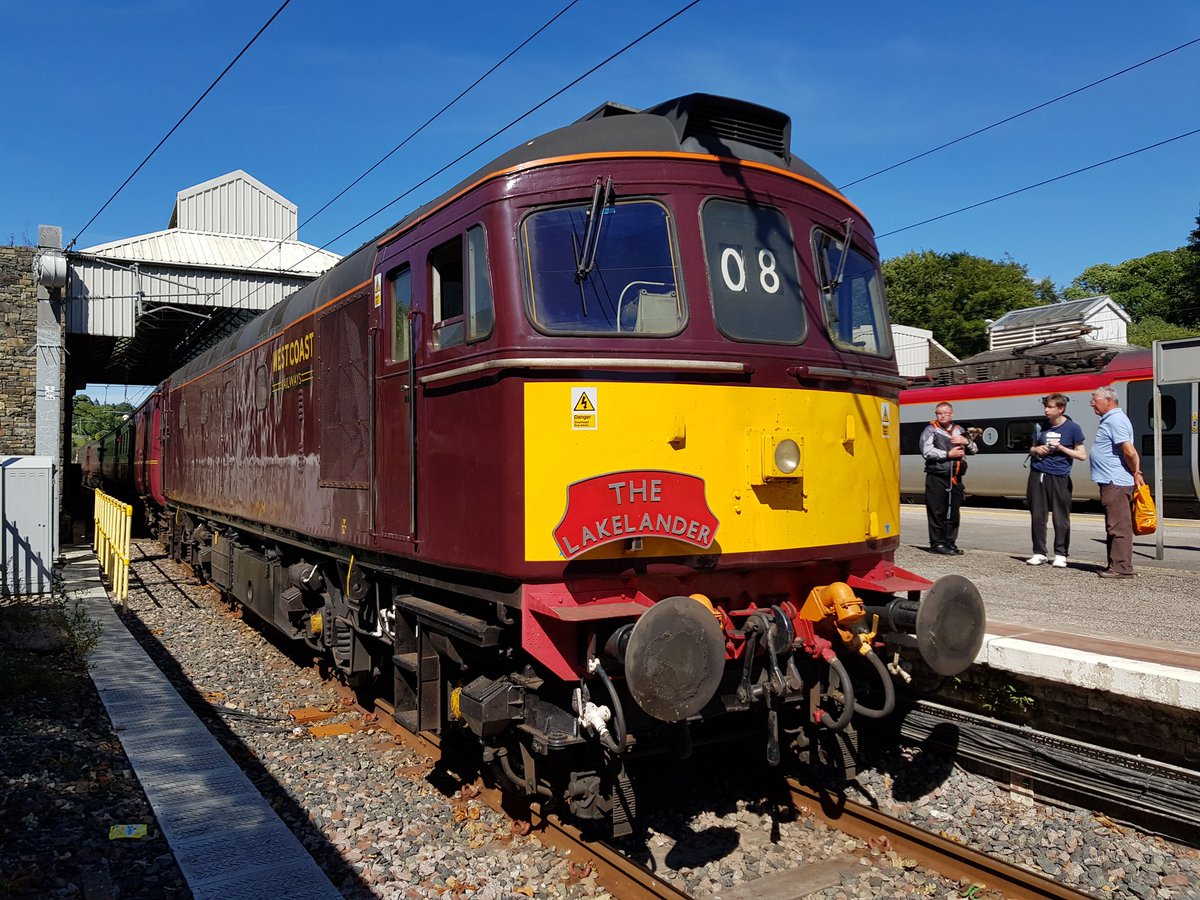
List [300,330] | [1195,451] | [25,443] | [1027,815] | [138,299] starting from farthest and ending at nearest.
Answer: [138,299], [25,443], [1195,451], [300,330], [1027,815]

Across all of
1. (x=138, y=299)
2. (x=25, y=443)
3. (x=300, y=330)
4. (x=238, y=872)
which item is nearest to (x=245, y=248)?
(x=138, y=299)

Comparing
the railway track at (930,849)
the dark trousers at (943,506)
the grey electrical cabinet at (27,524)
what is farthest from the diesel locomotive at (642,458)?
the grey electrical cabinet at (27,524)

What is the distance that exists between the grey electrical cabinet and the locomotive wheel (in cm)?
1166

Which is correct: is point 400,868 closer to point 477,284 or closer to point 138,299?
point 477,284

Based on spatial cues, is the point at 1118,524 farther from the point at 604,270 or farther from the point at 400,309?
the point at 400,309

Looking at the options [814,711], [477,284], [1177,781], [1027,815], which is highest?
[477,284]

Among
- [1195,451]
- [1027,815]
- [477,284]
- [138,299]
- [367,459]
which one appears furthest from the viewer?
[138,299]

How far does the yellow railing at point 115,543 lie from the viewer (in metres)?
12.4

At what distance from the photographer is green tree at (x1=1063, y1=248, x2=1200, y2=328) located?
59209mm

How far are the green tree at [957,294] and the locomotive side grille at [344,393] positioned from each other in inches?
2120

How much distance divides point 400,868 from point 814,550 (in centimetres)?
275

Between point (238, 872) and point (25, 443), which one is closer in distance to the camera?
point (238, 872)

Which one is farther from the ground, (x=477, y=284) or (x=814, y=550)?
(x=477, y=284)

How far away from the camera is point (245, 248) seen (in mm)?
26750
